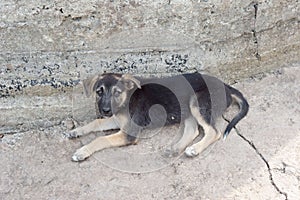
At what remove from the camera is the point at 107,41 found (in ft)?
13.0

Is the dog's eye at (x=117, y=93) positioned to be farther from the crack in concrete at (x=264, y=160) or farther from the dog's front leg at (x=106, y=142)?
the crack in concrete at (x=264, y=160)

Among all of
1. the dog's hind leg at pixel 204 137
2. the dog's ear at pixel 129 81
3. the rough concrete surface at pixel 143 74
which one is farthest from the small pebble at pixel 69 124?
the dog's hind leg at pixel 204 137

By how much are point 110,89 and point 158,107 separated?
479mm

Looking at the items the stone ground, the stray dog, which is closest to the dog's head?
the stray dog

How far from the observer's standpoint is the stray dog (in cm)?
379

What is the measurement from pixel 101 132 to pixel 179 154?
718mm

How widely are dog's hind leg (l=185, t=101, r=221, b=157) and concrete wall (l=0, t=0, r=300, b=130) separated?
48cm

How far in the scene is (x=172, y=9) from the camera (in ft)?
12.8

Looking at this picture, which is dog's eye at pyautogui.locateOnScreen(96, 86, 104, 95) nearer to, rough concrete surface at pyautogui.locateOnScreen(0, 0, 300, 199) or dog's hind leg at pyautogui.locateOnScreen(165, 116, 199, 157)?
rough concrete surface at pyautogui.locateOnScreen(0, 0, 300, 199)

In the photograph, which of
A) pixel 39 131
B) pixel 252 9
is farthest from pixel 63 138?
pixel 252 9

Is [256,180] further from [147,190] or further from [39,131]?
[39,131]

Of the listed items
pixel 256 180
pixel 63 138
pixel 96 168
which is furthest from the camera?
pixel 63 138

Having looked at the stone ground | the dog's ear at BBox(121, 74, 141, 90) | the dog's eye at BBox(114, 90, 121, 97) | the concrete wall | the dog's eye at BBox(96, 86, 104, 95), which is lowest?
the stone ground

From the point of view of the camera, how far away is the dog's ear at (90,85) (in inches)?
151
